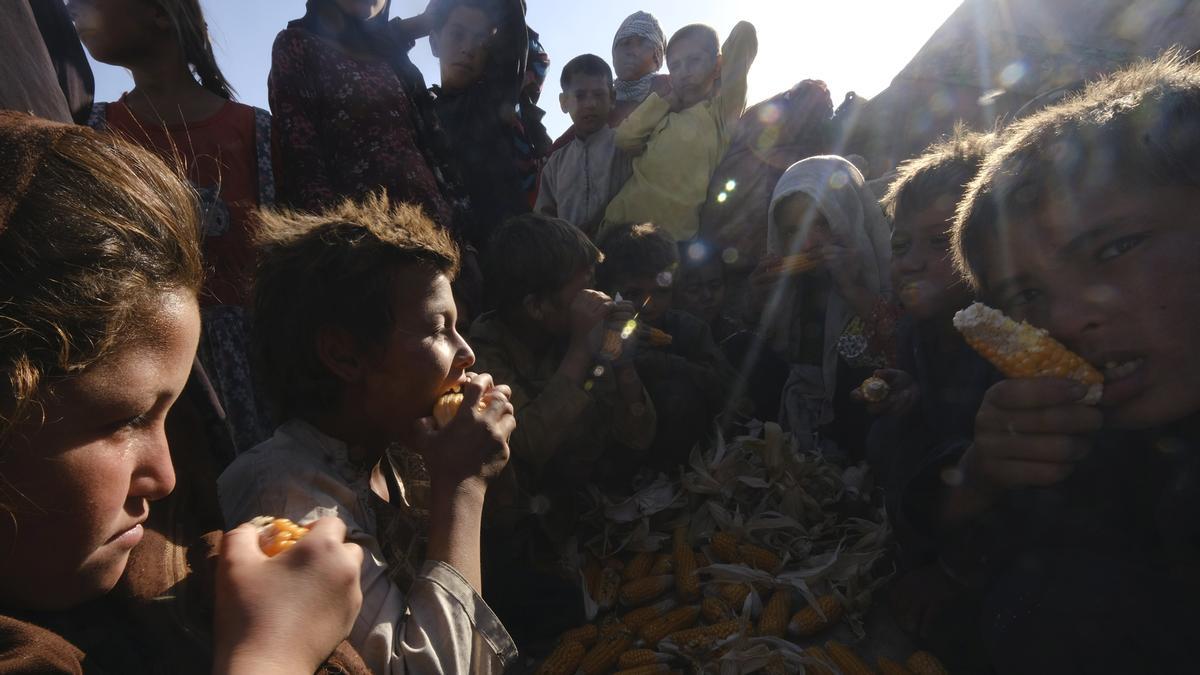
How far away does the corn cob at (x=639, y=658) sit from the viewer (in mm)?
2484

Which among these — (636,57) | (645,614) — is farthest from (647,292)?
(636,57)

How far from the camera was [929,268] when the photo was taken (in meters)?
2.84

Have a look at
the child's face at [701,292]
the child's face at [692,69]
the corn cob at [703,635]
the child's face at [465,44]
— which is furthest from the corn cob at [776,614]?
the child's face at [692,69]

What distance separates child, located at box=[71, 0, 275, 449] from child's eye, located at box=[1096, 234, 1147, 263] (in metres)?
2.84

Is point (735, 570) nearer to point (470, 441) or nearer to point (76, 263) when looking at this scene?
point (470, 441)

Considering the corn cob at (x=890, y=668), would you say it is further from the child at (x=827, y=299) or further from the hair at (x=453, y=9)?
the hair at (x=453, y=9)

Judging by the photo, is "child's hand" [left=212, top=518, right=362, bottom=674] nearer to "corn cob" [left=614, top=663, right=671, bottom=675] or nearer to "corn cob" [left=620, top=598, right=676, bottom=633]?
"corn cob" [left=614, top=663, right=671, bottom=675]

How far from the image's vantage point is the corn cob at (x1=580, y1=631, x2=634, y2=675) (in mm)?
2508

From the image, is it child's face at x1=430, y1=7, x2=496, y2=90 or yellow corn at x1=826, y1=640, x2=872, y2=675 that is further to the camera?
child's face at x1=430, y1=7, x2=496, y2=90

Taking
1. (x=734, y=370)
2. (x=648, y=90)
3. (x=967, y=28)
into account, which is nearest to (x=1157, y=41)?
(x=967, y=28)

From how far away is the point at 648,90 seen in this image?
6.23 metres

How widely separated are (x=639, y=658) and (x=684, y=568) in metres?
0.61

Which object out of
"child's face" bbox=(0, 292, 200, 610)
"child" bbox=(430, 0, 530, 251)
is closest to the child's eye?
"child's face" bbox=(0, 292, 200, 610)

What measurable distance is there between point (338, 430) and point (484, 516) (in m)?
0.84
